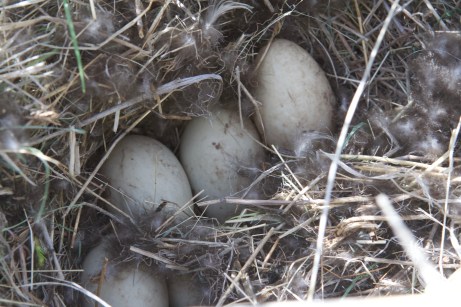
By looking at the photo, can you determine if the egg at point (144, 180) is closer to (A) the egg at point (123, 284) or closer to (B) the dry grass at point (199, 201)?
(B) the dry grass at point (199, 201)

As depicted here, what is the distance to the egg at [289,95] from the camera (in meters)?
1.84

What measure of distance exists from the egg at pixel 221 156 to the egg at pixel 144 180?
2.3 inches

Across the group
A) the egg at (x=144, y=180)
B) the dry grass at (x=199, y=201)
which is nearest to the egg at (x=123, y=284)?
the dry grass at (x=199, y=201)

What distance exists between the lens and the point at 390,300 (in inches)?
50.5

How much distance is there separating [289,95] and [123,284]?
0.67 meters

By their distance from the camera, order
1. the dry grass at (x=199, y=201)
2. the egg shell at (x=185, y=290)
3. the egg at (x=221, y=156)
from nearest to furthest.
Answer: the dry grass at (x=199, y=201) < the egg shell at (x=185, y=290) < the egg at (x=221, y=156)

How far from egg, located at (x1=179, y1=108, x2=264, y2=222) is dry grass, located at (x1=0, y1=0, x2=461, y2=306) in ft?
0.17

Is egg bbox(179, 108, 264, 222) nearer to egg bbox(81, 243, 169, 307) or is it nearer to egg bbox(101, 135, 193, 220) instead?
egg bbox(101, 135, 193, 220)

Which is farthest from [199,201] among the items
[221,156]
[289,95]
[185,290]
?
[289,95]

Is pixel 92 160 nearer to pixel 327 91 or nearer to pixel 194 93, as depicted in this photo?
pixel 194 93

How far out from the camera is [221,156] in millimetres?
1835

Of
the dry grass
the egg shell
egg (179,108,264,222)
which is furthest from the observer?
egg (179,108,264,222)

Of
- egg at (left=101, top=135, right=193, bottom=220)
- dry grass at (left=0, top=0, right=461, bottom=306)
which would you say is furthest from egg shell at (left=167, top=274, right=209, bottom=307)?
egg at (left=101, top=135, right=193, bottom=220)

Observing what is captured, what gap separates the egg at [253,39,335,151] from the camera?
184cm
